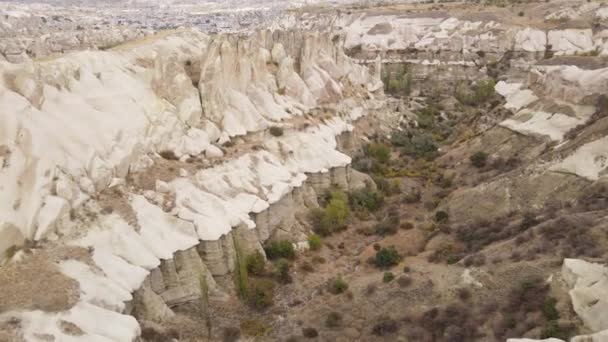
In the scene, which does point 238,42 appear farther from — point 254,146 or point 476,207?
point 476,207

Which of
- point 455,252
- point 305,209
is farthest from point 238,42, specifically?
point 455,252

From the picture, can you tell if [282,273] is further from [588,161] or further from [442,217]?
[588,161]

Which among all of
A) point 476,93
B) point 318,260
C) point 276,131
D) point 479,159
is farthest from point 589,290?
point 476,93

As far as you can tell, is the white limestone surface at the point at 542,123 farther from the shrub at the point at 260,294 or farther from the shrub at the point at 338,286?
the shrub at the point at 260,294

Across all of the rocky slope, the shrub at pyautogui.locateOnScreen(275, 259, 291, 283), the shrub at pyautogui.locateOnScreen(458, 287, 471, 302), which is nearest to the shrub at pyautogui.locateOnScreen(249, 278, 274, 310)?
the rocky slope

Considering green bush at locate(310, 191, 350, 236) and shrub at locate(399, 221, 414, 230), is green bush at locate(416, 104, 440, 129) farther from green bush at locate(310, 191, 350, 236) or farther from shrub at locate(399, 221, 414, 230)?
shrub at locate(399, 221, 414, 230)

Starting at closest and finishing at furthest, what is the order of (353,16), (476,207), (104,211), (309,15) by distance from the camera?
1. (104,211)
2. (476,207)
3. (353,16)
4. (309,15)

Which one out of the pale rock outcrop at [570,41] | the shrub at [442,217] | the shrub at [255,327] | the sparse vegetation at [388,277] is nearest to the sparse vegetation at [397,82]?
the pale rock outcrop at [570,41]
